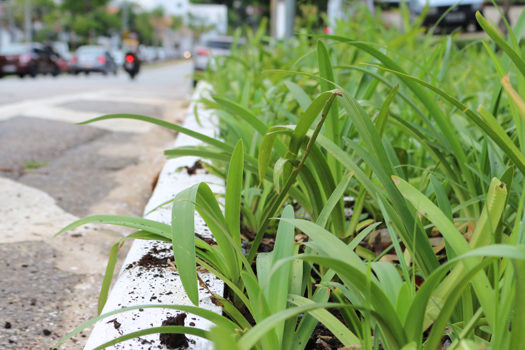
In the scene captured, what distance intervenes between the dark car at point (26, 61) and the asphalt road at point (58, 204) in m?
16.0

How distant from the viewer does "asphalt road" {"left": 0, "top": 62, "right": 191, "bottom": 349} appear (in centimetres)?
157

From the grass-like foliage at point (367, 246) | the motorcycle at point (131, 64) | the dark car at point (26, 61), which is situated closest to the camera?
the grass-like foliage at point (367, 246)

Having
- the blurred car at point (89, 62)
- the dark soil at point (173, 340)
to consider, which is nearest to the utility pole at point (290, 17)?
the dark soil at point (173, 340)

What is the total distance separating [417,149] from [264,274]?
1227 mm

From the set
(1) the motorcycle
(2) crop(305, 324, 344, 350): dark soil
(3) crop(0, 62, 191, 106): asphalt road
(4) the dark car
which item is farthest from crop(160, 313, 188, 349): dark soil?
(4) the dark car

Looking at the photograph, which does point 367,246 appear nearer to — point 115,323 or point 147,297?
point 147,297

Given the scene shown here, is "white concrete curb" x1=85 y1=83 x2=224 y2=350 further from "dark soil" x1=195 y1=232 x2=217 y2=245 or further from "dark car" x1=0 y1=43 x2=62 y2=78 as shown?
"dark car" x1=0 y1=43 x2=62 y2=78

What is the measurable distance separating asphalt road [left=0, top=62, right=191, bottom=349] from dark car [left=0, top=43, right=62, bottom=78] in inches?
628

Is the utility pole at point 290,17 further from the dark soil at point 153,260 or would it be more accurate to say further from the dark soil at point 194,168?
the dark soil at point 153,260

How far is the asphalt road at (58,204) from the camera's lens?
1573 millimetres

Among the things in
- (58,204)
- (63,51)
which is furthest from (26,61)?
(63,51)

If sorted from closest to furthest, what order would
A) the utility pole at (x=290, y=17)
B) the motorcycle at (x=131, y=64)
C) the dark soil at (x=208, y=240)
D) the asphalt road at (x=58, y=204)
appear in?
the dark soil at (x=208, y=240), the asphalt road at (x=58, y=204), the utility pole at (x=290, y=17), the motorcycle at (x=131, y=64)

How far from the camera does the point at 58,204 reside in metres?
2.73

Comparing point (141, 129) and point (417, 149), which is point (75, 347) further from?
point (141, 129)
